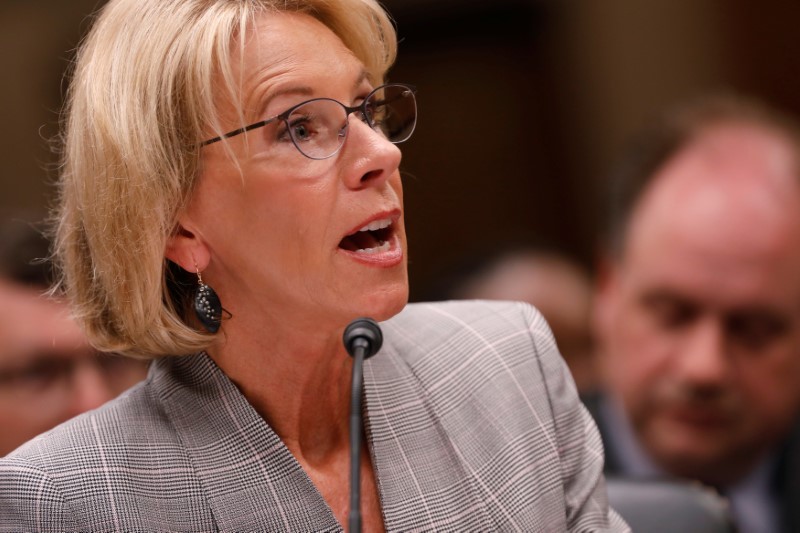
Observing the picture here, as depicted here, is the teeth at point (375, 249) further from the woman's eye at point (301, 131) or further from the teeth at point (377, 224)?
the woman's eye at point (301, 131)

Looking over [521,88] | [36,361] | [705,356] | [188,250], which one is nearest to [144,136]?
[188,250]

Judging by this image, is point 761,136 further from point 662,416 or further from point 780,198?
point 662,416

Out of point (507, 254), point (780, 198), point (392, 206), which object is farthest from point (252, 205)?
point (507, 254)

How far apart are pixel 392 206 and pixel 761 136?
6.60 ft

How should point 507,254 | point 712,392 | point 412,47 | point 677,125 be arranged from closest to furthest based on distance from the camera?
point 712,392 → point 677,125 → point 507,254 → point 412,47

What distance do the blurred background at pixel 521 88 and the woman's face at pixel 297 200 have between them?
3389mm

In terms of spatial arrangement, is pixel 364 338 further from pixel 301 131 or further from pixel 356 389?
pixel 301 131

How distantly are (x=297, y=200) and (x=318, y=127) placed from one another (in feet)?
0.41

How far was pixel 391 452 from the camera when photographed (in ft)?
5.67

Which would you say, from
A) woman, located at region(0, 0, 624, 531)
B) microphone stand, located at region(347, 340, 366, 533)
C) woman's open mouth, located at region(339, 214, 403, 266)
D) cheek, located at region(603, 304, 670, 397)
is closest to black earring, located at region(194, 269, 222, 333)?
woman, located at region(0, 0, 624, 531)

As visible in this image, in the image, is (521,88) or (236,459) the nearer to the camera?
(236,459)

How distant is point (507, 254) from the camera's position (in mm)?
4121

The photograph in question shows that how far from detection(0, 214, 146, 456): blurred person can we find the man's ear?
3.00 ft

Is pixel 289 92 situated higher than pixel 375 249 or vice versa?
pixel 289 92
